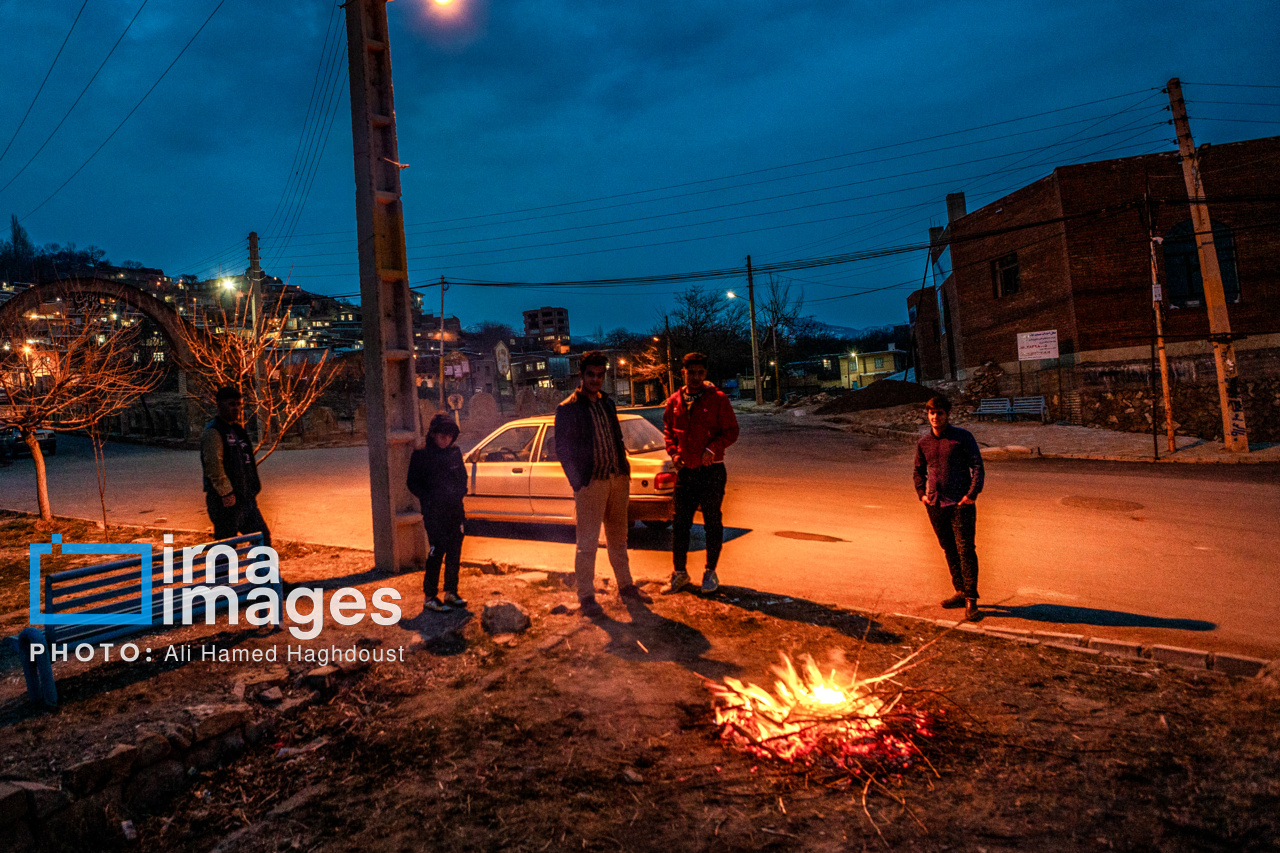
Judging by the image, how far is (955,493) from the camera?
5.11 meters

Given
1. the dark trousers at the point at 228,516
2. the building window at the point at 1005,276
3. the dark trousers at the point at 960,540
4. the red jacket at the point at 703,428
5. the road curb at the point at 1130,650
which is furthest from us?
the building window at the point at 1005,276

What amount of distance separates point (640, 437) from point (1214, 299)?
14.8 m

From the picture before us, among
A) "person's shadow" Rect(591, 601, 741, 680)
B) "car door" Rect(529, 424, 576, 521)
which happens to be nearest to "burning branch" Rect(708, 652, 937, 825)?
"person's shadow" Rect(591, 601, 741, 680)

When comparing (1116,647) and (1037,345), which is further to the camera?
(1037,345)

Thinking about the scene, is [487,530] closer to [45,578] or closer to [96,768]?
[45,578]

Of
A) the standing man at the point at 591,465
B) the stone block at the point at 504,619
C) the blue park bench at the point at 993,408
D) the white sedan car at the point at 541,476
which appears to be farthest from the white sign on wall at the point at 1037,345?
the stone block at the point at 504,619

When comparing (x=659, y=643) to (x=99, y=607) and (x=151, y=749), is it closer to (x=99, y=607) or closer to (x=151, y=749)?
(x=151, y=749)

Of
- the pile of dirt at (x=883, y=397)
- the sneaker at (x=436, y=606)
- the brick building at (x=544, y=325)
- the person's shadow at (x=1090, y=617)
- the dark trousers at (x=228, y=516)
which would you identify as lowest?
Answer: the person's shadow at (x=1090, y=617)

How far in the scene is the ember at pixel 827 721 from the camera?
314 cm

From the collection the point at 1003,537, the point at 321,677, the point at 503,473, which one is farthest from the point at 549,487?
the point at 1003,537

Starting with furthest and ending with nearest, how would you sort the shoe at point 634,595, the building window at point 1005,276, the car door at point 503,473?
the building window at point 1005,276
the car door at point 503,473
the shoe at point 634,595

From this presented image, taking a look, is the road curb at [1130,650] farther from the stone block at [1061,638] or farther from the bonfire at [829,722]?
the bonfire at [829,722]

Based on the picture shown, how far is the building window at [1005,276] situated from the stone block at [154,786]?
28320 millimetres

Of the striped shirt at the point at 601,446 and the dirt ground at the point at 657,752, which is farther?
the striped shirt at the point at 601,446
